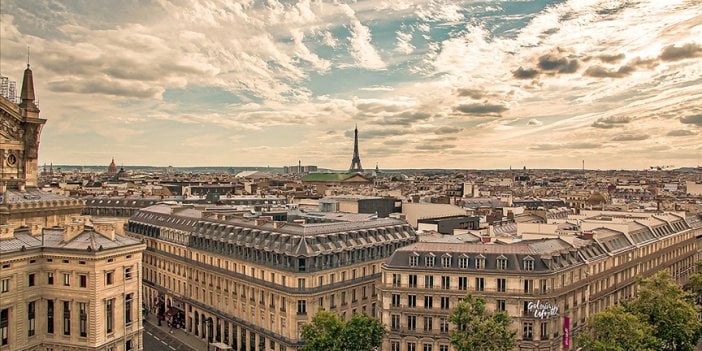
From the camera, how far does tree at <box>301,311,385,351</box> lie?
238 feet

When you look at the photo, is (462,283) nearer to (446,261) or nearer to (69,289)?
(446,261)

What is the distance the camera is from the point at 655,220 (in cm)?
12606

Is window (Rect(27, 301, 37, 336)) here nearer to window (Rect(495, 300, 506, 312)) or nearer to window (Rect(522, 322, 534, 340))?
window (Rect(495, 300, 506, 312))

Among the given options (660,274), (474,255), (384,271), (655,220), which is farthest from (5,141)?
(655,220)

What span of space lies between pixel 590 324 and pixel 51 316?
63245 mm

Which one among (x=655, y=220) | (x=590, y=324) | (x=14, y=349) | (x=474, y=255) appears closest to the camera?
(x=14, y=349)

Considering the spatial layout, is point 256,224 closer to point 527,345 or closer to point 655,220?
point 527,345

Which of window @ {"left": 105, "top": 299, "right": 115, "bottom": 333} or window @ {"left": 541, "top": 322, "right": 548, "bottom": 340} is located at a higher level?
window @ {"left": 105, "top": 299, "right": 115, "bottom": 333}

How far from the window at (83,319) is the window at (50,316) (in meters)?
3.51

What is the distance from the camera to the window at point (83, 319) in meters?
68.6

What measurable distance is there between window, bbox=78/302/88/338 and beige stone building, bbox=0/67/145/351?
0.11 meters

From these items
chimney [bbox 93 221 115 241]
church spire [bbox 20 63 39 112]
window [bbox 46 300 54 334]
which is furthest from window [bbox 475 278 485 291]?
church spire [bbox 20 63 39 112]

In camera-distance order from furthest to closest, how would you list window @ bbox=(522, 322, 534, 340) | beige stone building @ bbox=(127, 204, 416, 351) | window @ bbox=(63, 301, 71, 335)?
beige stone building @ bbox=(127, 204, 416, 351), window @ bbox=(522, 322, 534, 340), window @ bbox=(63, 301, 71, 335)

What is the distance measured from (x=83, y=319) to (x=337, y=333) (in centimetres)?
2862
